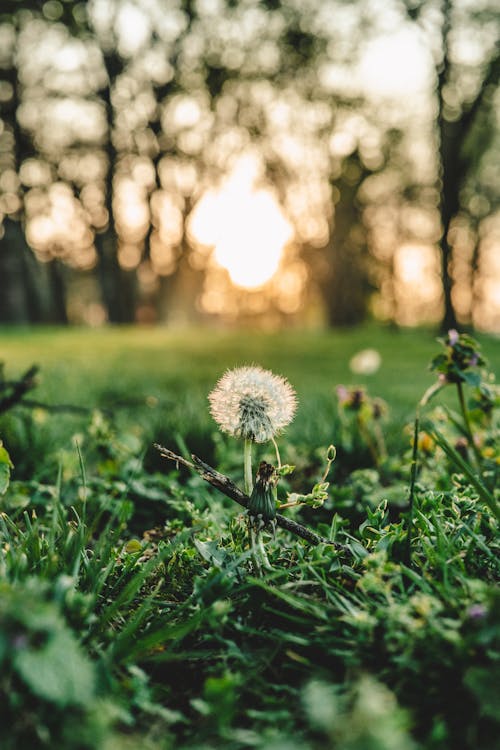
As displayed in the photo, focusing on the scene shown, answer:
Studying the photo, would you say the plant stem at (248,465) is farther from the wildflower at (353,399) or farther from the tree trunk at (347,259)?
the tree trunk at (347,259)

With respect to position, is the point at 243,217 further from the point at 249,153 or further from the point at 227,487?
the point at 227,487

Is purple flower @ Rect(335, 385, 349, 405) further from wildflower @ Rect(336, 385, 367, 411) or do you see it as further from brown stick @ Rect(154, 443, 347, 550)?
brown stick @ Rect(154, 443, 347, 550)

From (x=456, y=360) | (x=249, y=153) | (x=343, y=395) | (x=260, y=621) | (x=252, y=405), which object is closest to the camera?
(x=260, y=621)

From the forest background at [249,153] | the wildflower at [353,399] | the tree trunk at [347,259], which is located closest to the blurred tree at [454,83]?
the forest background at [249,153]

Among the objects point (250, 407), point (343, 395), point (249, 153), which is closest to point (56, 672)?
point (250, 407)

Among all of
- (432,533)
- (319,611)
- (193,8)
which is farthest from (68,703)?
(193,8)

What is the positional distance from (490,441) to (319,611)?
4.96ft

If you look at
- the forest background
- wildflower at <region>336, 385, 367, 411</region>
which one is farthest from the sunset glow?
wildflower at <region>336, 385, 367, 411</region>

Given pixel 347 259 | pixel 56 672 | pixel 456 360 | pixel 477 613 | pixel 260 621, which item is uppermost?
pixel 456 360

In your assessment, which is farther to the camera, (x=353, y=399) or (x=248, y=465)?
(x=353, y=399)

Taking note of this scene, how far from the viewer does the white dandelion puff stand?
149 centimetres

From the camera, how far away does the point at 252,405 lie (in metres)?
1.50

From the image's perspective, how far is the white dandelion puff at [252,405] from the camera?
149cm

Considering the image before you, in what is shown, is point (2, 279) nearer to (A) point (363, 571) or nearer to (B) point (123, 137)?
(B) point (123, 137)
